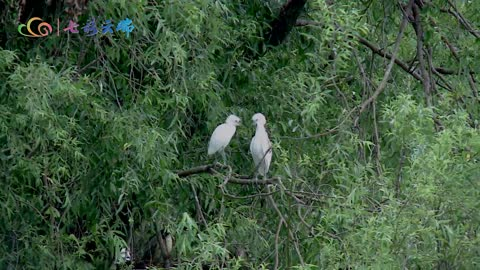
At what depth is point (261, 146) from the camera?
5.67 m

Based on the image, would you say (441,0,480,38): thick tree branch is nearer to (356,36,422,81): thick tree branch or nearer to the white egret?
(356,36,422,81): thick tree branch

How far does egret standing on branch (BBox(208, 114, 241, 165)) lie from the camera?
5707 millimetres

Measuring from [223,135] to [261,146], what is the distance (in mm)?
179

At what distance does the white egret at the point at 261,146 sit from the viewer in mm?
5625

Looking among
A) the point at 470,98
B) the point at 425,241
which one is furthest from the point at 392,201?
the point at 470,98

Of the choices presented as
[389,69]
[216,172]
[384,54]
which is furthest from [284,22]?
[216,172]

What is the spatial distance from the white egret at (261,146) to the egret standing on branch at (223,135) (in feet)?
0.33

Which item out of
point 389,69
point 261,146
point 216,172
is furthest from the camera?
point 389,69

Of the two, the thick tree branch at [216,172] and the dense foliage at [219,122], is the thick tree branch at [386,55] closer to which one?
the dense foliage at [219,122]

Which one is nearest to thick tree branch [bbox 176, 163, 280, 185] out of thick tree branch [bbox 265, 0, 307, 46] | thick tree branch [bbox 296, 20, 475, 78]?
thick tree branch [bbox 265, 0, 307, 46]

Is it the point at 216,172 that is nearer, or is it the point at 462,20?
the point at 216,172

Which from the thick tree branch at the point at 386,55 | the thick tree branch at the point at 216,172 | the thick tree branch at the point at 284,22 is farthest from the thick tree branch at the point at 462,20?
the thick tree branch at the point at 216,172

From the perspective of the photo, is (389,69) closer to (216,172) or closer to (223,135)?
(223,135)

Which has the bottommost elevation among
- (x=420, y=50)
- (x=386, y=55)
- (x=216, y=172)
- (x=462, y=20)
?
(x=216, y=172)
